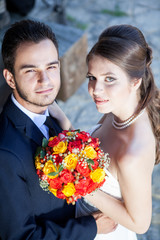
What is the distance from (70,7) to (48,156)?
23.5ft

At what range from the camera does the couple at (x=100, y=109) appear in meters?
1.91

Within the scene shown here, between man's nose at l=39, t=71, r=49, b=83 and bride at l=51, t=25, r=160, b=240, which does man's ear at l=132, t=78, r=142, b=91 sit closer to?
bride at l=51, t=25, r=160, b=240

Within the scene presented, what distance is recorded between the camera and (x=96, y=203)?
2.12m

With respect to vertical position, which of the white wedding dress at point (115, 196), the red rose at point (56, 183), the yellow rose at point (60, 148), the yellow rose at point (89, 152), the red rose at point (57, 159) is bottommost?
the white wedding dress at point (115, 196)

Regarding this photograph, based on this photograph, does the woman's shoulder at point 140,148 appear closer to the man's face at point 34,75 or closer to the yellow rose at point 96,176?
the yellow rose at point 96,176

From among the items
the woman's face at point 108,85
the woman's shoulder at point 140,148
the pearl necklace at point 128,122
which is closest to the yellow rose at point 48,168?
the woman's shoulder at point 140,148

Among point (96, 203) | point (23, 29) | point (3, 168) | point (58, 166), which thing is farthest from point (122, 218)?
point (23, 29)

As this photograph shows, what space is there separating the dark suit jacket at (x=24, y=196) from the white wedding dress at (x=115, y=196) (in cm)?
26

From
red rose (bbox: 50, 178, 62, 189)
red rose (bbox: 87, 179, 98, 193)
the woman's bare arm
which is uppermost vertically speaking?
red rose (bbox: 50, 178, 62, 189)

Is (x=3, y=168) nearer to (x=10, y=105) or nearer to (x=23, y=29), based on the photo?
(x=10, y=105)

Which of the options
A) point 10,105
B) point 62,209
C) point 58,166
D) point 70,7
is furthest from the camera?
point 70,7

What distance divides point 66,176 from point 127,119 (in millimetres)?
859

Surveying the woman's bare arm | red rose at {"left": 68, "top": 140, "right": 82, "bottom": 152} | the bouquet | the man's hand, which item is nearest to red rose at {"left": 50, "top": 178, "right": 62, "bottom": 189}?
the bouquet

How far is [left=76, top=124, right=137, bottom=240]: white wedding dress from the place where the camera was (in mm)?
2312
